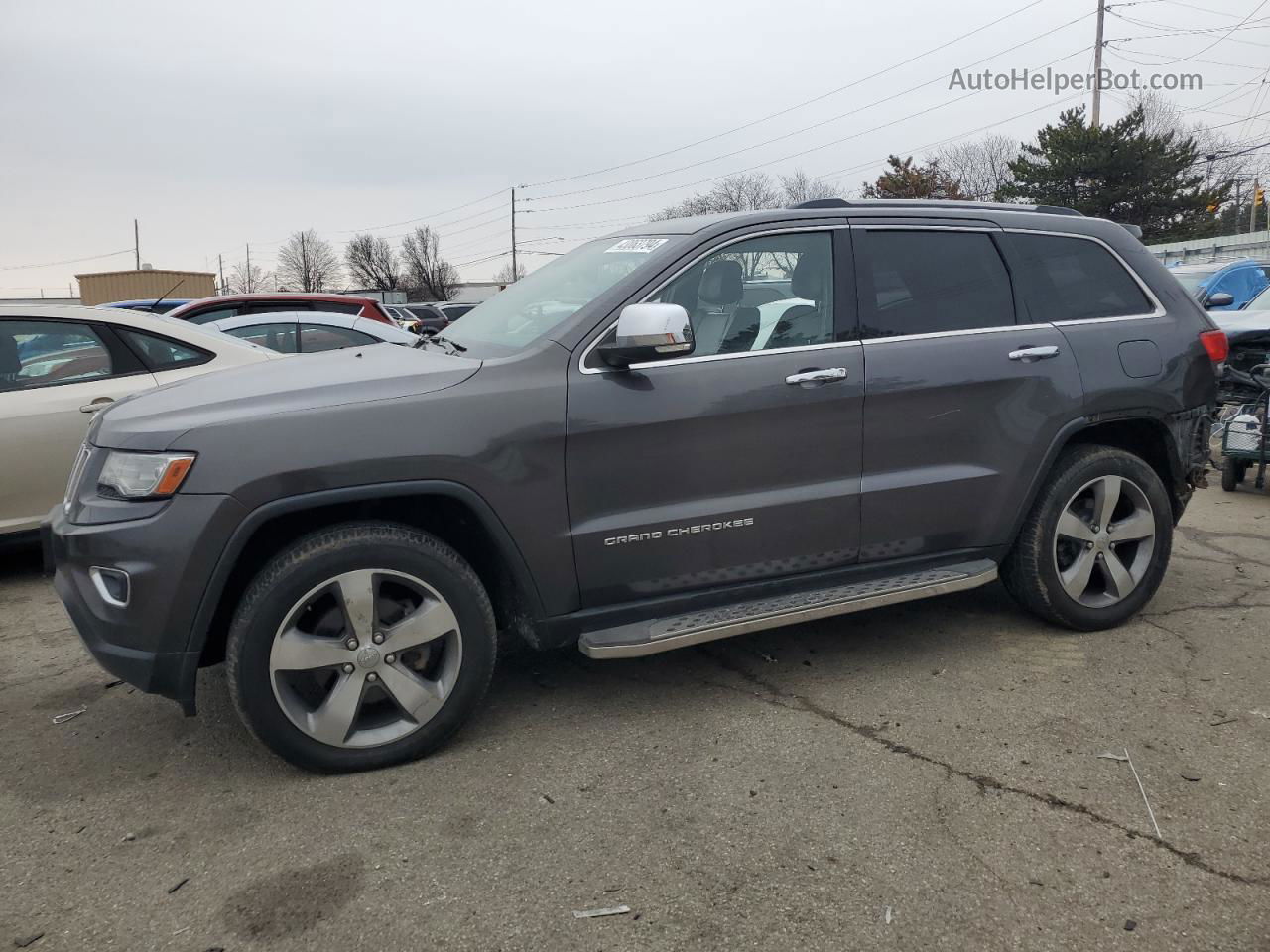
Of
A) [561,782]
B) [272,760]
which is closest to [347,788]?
[272,760]

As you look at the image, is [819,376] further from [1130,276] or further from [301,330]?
[301,330]

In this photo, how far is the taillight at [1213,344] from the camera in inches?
175

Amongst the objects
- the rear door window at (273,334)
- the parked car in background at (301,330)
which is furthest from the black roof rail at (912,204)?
the rear door window at (273,334)

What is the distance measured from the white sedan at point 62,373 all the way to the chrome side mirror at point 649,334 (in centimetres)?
348

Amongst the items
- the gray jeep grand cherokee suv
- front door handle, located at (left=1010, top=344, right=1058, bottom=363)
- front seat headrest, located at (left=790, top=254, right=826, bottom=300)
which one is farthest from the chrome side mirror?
front door handle, located at (left=1010, top=344, right=1058, bottom=363)

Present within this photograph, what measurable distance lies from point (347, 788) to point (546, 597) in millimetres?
883

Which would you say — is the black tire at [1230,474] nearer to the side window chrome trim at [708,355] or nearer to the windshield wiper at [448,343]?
the side window chrome trim at [708,355]

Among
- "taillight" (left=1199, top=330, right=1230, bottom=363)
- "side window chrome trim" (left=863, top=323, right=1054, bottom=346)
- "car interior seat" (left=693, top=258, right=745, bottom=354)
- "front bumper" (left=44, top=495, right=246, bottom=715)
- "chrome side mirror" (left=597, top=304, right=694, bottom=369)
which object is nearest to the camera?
"front bumper" (left=44, top=495, right=246, bottom=715)

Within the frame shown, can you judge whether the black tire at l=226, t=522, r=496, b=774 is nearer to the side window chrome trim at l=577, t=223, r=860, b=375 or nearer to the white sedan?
the side window chrome trim at l=577, t=223, r=860, b=375

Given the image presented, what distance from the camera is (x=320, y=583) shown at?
10.1 ft

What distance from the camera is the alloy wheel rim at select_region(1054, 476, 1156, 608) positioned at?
A: 4289 mm

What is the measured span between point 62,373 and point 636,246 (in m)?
3.65

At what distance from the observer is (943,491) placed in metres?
3.97

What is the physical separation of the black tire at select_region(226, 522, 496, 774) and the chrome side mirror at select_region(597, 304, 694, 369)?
0.89 metres
